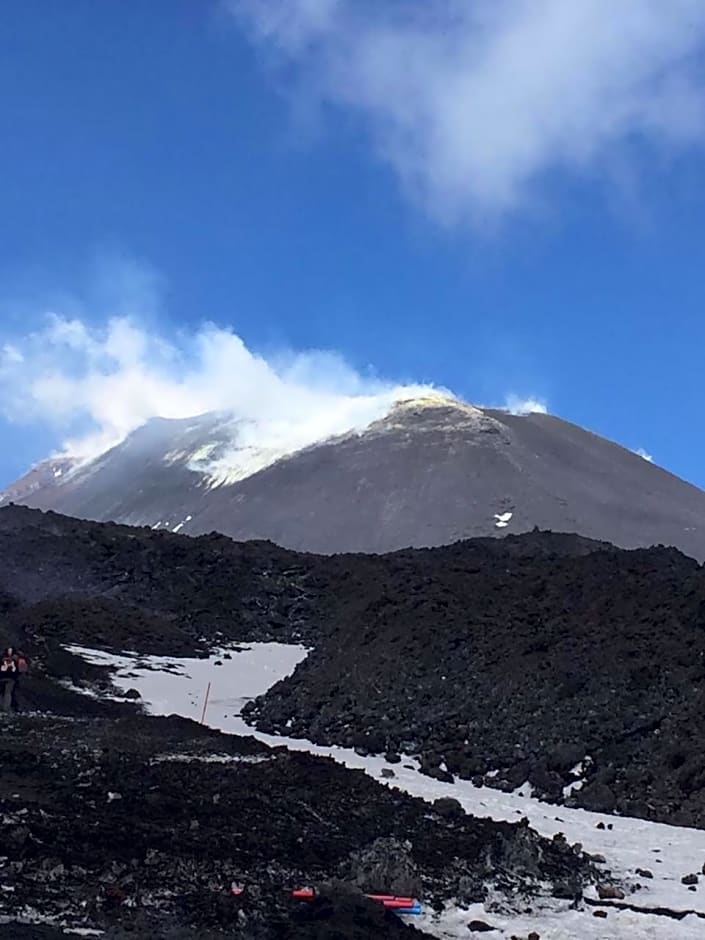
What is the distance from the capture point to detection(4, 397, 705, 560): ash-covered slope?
97.6 meters

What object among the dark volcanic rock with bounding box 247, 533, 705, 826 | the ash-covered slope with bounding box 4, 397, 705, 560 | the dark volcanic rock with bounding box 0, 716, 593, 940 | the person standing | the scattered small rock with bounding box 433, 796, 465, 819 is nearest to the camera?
the dark volcanic rock with bounding box 0, 716, 593, 940

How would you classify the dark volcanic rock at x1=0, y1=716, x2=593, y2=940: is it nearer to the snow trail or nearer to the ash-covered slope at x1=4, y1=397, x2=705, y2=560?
the snow trail

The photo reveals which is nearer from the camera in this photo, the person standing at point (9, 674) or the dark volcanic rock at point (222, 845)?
the dark volcanic rock at point (222, 845)

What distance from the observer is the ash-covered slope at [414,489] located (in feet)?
320

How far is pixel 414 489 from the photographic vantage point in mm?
106125

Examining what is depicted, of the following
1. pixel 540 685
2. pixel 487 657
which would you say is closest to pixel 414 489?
pixel 487 657

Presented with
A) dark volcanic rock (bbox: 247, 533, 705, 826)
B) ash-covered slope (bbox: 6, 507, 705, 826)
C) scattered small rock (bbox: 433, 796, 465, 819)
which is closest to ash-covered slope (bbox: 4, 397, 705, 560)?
ash-covered slope (bbox: 6, 507, 705, 826)

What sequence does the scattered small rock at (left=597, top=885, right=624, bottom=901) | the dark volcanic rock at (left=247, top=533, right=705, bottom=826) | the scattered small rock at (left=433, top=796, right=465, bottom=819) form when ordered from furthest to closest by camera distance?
the dark volcanic rock at (left=247, top=533, right=705, bottom=826)
the scattered small rock at (left=433, top=796, right=465, bottom=819)
the scattered small rock at (left=597, top=885, right=624, bottom=901)

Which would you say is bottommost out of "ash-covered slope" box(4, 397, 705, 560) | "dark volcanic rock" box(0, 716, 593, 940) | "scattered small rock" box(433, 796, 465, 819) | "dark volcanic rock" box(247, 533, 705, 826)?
"dark volcanic rock" box(0, 716, 593, 940)

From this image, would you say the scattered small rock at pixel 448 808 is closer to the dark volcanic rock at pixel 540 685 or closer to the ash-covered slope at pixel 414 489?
the dark volcanic rock at pixel 540 685

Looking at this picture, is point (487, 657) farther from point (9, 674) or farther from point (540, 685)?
point (9, 674)

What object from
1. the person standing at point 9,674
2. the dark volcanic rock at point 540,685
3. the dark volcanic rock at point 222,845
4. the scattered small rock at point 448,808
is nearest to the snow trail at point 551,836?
the dark volcanic rock at point 222,845

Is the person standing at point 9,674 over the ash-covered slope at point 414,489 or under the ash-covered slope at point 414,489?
under

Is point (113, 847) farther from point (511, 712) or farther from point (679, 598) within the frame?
point (679, 598)
